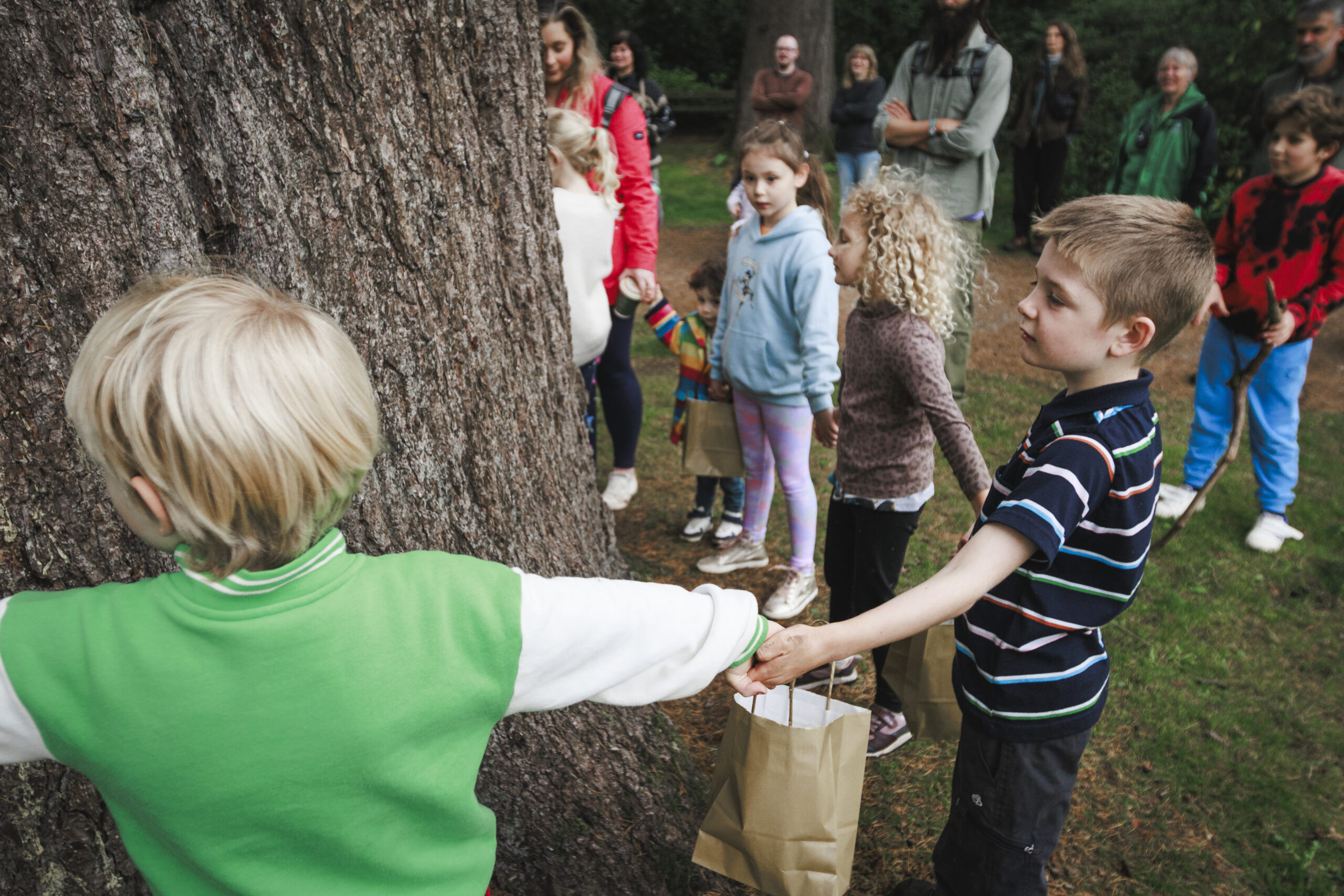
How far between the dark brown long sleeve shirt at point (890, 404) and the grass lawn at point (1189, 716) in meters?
0.91

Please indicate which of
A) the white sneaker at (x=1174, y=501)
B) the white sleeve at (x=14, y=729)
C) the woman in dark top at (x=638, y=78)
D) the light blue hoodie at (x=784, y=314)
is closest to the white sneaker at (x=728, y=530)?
the light blue hoodie at (x=784, y=314)

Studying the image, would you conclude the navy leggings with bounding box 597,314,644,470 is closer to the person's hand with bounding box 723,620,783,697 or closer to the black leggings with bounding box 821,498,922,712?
the black leggings with bounding box 821,498,922,712

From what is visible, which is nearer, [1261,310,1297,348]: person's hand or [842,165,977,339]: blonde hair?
[842,165,977,339]: blonde hair

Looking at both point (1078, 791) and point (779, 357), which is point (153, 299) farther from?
point (1078, 791)

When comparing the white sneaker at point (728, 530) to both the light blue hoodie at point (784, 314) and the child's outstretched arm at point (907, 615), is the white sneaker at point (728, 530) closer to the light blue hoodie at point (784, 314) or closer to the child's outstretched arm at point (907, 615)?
the light blue hoodie at point (784, 314)

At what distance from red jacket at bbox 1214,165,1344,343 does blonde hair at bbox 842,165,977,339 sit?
7.41 ft

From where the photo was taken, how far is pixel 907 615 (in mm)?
1475

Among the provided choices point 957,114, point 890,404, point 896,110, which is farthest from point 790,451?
point 896,110

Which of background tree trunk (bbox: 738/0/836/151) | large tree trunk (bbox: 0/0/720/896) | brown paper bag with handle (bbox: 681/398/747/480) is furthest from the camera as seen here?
background tree trunk (bbox: 738/0/836/151)

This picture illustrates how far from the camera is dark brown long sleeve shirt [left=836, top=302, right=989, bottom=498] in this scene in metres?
2.53

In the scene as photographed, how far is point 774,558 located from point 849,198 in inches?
74.3

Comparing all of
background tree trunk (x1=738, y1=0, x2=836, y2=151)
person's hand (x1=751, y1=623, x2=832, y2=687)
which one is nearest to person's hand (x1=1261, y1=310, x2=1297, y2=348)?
person's hand (x1=751, y1=623, x2=832, y2=687)

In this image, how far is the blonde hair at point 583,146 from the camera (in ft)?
11.7

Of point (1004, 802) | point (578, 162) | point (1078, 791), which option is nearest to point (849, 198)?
point (578, 162)
